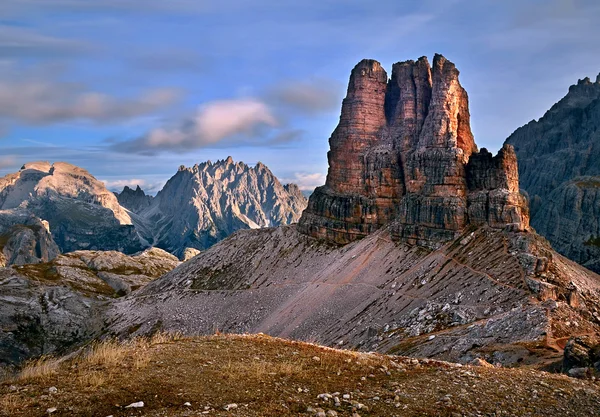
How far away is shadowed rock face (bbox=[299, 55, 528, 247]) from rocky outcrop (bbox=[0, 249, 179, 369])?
2181 inches

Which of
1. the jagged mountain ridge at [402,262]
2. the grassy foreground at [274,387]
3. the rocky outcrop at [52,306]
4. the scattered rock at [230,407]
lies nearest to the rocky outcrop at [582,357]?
the grassy foreground at [274,387]

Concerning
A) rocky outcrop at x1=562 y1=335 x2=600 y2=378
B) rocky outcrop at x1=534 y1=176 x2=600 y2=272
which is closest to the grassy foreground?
rocky outcrop at x1=562 y1=335 x2=600 y2=378

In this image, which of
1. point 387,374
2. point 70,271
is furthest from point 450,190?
point 70,271

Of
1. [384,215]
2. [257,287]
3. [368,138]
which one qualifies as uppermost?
[368,138]

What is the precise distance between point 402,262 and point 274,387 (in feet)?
249

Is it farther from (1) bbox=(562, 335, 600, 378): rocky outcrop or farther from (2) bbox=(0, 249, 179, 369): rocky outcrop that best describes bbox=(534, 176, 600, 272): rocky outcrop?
(1) bbox=(562, 335, 600, 378): rocky outcrop

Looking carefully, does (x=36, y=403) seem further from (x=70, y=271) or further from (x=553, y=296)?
(x=70, y=271)

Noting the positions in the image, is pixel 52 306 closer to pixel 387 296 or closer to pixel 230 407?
pixel 387 296

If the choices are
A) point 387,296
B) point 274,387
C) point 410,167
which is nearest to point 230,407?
point 274,387

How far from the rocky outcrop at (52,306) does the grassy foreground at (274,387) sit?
263 feet

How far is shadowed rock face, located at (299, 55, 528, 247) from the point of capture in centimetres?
9006

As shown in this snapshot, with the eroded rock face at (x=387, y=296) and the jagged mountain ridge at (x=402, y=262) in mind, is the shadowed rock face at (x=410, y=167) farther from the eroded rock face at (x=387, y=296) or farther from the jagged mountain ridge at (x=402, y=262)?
the eroded rock face at (x=387, y=296)

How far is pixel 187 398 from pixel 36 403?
451 cm

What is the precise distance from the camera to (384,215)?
10988 cm
